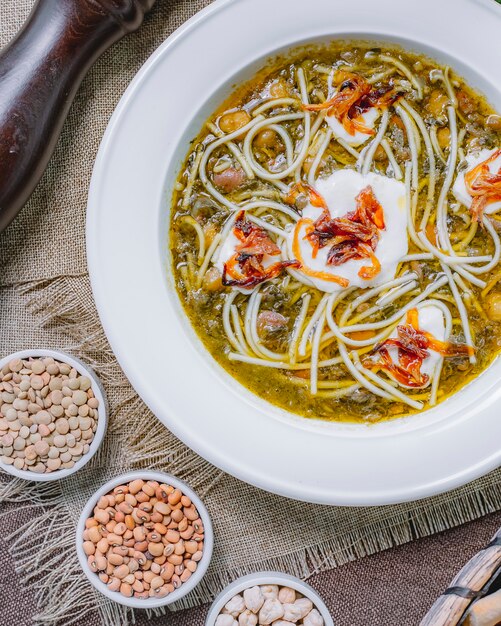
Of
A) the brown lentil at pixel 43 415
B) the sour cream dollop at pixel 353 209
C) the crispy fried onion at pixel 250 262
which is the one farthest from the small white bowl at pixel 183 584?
the sour cream dollop at pixel 353 209

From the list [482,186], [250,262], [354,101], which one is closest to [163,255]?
[250,262]

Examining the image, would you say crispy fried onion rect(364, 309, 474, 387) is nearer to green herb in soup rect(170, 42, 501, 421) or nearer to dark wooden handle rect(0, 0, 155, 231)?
green herb in soup rect(170, 42, 501, 421)

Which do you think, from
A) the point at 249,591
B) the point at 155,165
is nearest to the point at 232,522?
the point at 249,591

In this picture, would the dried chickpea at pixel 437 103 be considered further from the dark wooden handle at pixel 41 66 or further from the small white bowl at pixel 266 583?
the small white bowl at pixel 266 583

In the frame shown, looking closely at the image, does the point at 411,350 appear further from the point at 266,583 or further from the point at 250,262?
the point at 266,583

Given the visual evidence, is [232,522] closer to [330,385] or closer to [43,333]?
[330,385]
